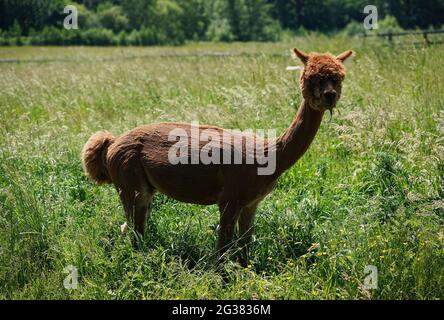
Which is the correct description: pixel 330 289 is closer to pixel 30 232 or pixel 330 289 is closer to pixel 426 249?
pixel 426 249

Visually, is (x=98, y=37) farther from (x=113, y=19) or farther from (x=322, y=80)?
(x=322, y=80)

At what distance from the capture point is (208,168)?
474cm

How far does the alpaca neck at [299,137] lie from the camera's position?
443cm

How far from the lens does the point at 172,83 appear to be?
11.1 metres

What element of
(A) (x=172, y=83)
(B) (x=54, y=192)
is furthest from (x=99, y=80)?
(B) (x=54, y=192)

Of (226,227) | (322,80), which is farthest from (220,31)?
(322,80)

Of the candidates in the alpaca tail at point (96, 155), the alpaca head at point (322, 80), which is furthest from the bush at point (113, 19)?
the alpaca head at point (322, 80)

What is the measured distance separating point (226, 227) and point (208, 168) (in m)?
0.51

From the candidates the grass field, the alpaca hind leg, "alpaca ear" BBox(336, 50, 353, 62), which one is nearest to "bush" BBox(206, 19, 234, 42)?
the grass field

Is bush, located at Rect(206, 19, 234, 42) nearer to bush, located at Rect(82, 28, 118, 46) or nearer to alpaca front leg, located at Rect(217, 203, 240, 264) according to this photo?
bush, located at Rect(82, 28, 118, 46)

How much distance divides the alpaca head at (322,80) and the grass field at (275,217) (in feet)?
3.89

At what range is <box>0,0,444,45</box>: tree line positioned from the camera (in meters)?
17.0

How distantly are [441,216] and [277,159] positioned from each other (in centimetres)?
154
